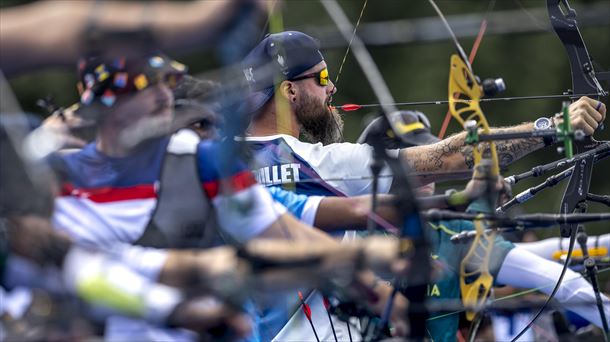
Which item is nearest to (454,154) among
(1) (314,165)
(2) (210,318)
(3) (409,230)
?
Result: (1) (314,165)

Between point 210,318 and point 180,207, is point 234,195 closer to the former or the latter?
point 180,207

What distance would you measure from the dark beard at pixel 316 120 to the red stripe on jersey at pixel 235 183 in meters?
1.68

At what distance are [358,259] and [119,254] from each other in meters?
0.54

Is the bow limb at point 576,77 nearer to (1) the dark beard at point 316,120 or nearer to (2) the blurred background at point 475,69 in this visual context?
(1) the dark beard at point 316,120

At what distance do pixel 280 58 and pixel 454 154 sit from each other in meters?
0.72

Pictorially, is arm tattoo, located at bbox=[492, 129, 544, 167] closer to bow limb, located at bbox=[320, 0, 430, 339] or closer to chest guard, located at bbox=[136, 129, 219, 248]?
bow limb, located at bbox=[320, 0, 430, 339]

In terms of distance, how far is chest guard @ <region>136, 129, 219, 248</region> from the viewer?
10.5 ft

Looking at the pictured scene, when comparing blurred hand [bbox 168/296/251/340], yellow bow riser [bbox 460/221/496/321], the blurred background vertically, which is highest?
blurred hand [bbox 168/296/251/340]

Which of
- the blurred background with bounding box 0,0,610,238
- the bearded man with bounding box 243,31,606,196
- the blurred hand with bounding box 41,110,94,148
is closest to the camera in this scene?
the blurred hand with bounding box 41,110,94,148

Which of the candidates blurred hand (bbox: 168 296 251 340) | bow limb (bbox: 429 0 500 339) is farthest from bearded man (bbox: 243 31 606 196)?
blurred hand (bbox: 168 296 251 340)

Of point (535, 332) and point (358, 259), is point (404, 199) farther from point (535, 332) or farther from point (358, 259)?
point (535, 332)

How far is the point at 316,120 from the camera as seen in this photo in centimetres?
491

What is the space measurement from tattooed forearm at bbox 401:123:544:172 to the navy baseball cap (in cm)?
52

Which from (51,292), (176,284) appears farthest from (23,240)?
(176,284)
